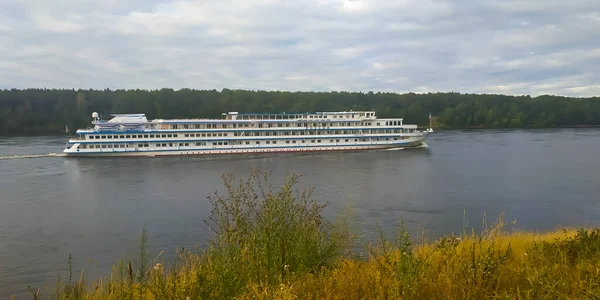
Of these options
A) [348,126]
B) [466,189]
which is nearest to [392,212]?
[466,189]

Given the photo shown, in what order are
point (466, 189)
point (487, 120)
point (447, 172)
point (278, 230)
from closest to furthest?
1. point (278, 230)
2. point (466, 189)
3. point (447, 172)
4. point (487, 120)

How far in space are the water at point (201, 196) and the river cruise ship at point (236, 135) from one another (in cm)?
283

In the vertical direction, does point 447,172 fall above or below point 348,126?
below

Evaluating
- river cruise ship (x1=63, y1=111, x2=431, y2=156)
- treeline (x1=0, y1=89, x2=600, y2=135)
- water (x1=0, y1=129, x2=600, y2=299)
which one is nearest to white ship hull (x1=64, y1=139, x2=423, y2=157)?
river cruise ship (x1=63, y1=111, x2=431, y2=156)

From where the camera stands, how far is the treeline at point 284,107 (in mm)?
77062

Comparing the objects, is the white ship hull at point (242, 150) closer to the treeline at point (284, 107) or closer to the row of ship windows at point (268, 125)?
the row of ship windows at point (268, 125)

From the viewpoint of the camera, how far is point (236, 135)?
1810 inches

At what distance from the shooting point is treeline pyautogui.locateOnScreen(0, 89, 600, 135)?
253ft

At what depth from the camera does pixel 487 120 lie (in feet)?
298

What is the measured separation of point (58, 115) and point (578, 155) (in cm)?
8255

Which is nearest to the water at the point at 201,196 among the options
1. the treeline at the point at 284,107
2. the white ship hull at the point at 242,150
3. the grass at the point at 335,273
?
the white ship hull at the point at 242,150

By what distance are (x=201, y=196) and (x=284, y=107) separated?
67.9 meters

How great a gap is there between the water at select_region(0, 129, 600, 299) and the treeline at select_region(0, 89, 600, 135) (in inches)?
1649

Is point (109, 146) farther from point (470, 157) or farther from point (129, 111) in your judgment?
point (129, 111)
